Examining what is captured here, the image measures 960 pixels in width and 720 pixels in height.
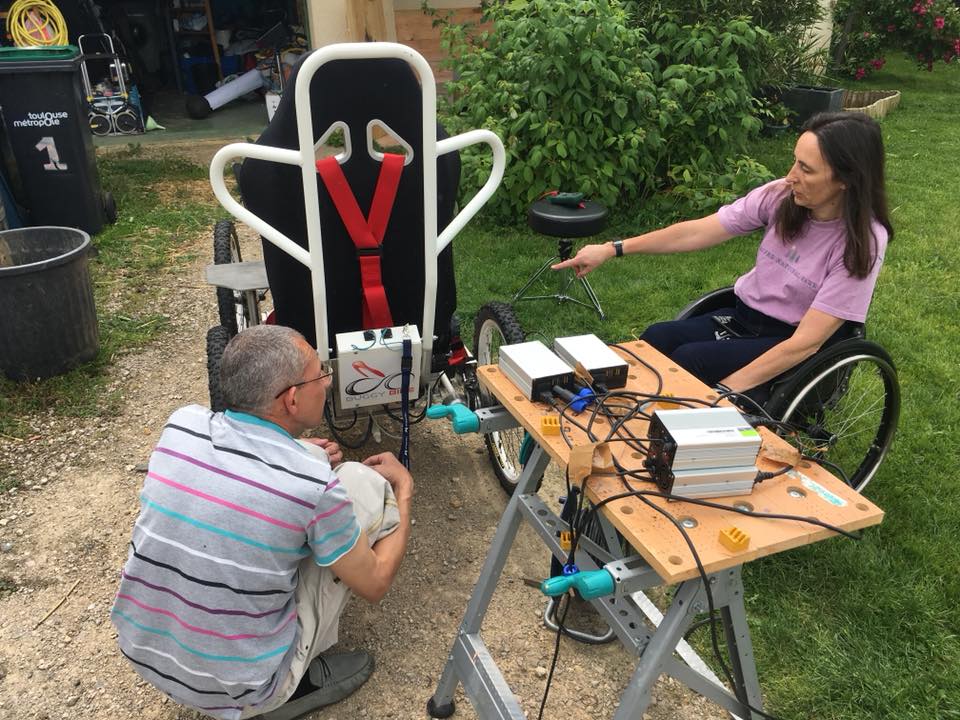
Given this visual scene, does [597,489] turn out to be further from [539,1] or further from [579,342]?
[539,1]

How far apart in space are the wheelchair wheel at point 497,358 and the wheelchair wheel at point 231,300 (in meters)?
0.97

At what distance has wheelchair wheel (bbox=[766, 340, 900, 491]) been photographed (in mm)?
2266

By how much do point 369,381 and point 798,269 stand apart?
1461 mm

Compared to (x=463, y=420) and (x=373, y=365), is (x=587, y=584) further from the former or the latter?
(x=373, y=365)

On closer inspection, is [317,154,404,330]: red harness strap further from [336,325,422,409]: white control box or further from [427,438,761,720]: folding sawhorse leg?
[427,438,761,720]: folding sawhorse leg

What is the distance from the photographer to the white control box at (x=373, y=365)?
238cm

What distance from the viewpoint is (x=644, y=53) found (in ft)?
17.0

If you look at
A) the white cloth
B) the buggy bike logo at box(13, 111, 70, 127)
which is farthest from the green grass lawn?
the buggy bike logo at box(13, 111, 70, 127)

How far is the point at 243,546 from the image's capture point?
1.58m

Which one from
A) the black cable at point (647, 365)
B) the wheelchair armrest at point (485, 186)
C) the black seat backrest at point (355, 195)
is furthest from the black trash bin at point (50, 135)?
the black cable at point (647, 365)

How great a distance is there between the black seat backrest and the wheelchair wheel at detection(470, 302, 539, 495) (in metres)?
0.28

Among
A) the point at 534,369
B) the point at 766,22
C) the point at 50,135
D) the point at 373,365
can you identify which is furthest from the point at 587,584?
the point at 766,22

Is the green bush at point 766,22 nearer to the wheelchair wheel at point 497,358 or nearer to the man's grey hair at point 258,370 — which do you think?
the wheelchair wheel at point 497,358

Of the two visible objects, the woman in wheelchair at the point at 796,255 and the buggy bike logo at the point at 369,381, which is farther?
the buggy bike logo at the point at 369,381
